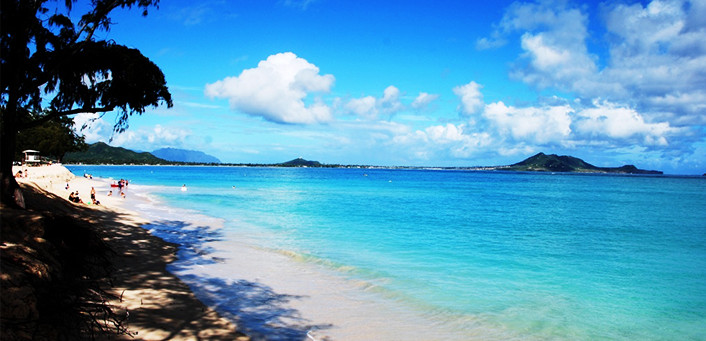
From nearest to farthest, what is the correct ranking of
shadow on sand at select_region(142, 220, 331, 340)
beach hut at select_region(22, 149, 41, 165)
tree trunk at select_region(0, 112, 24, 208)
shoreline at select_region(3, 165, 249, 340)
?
shoreline at select_region(3, 165, 249, 340) → shadow on sand at select_region(142, 220, 331, 340) → tree trunk at select_region(0, 112, 24, 208) → beach hut at select_region(22, 149, 41, 165)

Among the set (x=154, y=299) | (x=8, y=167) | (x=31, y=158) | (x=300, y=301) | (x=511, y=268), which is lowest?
(x=511, y=268)

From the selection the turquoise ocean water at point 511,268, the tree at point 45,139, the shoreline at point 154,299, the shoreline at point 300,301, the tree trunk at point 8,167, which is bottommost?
the turquoise ocean water at point 511,268

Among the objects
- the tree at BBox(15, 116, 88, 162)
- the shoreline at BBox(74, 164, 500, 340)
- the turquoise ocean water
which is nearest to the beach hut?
the tree at BBox(15, 116, 88, 162)

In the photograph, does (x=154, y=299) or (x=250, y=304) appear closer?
(x=154, y=299)

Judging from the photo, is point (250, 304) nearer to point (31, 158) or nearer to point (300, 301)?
point (300, 301)

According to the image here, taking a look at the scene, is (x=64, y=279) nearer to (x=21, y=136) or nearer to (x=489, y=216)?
(x=489, y=216)

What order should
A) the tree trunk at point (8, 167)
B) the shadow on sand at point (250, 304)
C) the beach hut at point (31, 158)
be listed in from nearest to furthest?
the shadow on sand at point (250, 304), the tree trunk at point (8, 167), the beach hut at point (31, 158)

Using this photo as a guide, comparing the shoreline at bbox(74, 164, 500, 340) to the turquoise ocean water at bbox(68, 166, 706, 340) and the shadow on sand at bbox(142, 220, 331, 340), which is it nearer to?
the shadow on sand at bbox(142, 220, 331, 340)

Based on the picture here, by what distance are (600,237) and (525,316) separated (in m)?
20.3

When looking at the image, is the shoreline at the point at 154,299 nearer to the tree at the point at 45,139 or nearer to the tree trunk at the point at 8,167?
the tree trunk at the point at 8,167

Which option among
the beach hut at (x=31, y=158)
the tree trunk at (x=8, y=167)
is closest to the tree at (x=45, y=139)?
the beach hut at (x=31, y=158)

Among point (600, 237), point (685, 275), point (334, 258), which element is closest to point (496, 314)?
point (334, 258)

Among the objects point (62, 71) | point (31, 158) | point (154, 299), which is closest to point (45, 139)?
point (31, 158)

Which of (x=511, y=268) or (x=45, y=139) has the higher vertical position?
(x=45, y=139)
